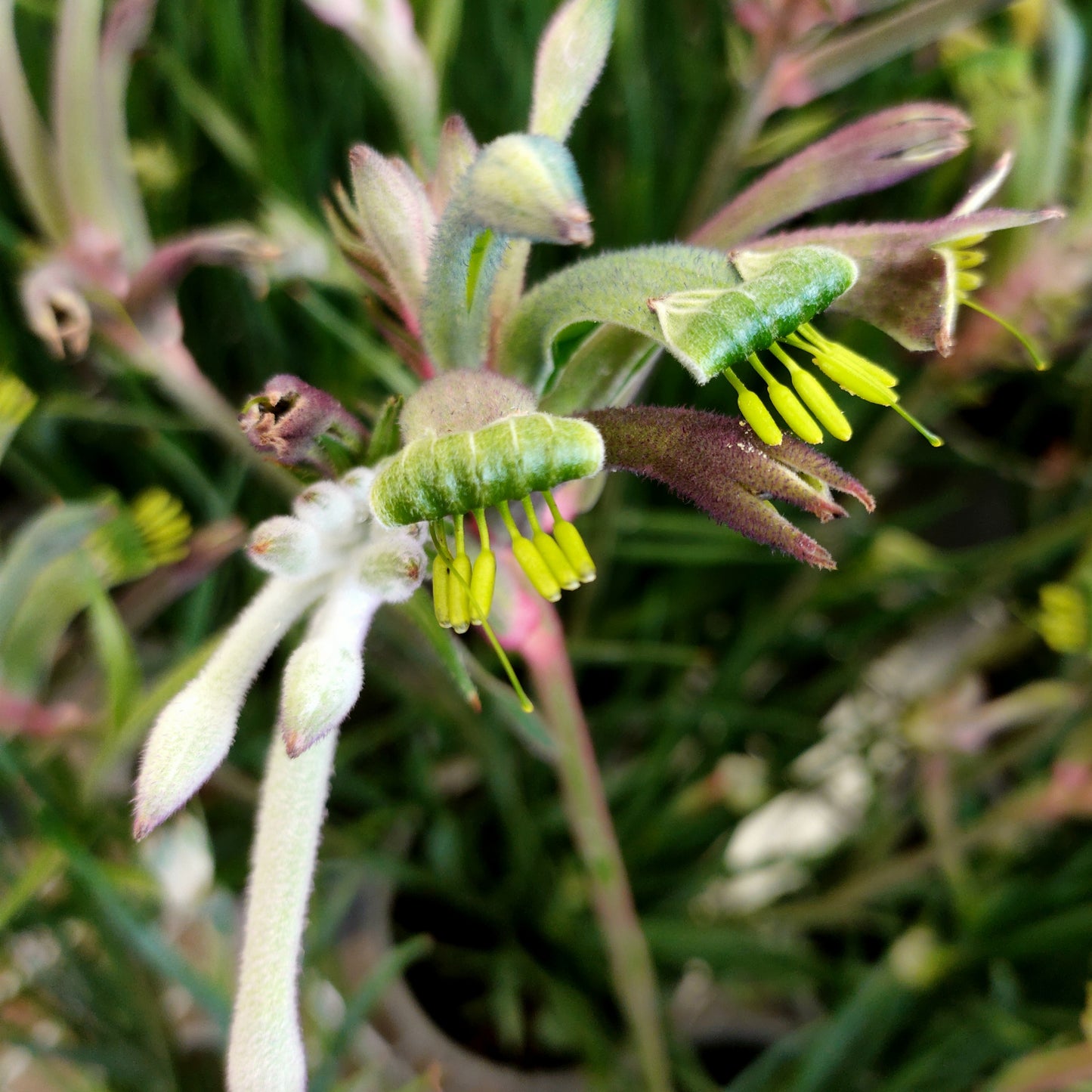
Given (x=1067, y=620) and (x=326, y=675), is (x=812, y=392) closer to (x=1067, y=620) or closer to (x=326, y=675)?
(x=326, y=675)

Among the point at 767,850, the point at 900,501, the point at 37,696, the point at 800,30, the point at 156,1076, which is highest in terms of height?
the point at 800,30

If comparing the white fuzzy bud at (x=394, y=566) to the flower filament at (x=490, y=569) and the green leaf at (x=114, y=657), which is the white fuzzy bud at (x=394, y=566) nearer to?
the flower filament at (x=490, y=569)

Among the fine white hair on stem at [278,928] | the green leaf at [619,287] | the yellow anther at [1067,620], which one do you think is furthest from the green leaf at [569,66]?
the yellow anther at [1067,620]

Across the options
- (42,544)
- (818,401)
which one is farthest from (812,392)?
(42,544)

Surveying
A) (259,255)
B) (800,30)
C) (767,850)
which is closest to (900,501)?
(767,850)

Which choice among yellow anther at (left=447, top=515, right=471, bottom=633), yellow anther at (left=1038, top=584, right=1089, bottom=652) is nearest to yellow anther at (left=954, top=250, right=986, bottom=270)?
yellow anther at (left=447, top=515, right=471, bottom=633)

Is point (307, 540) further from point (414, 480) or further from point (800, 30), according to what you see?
point (800, 30)

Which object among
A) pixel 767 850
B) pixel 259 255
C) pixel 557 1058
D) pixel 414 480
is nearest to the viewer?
pixel 414 480
